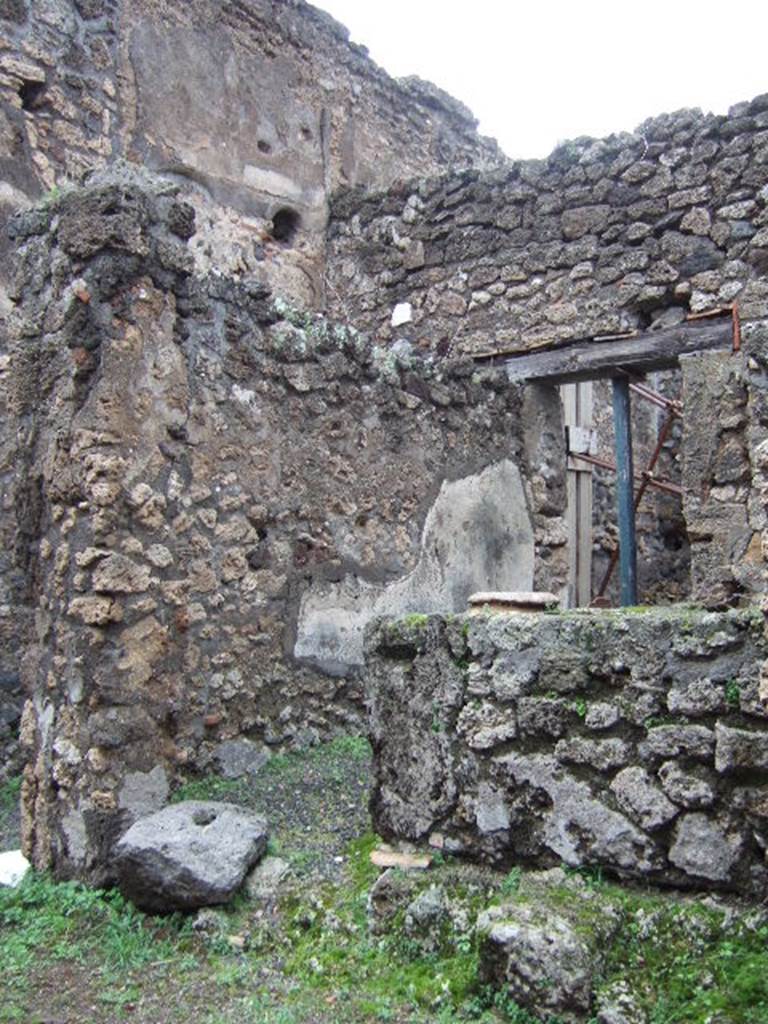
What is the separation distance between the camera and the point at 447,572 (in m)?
5.50

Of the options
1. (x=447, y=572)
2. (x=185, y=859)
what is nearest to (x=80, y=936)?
(x=185, y=859)

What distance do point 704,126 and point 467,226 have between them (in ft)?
5.39

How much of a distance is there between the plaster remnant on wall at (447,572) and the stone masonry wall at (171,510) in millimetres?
17

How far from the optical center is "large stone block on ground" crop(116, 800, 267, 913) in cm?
317

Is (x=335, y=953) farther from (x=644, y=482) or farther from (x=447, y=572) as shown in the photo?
(x=644, y=482)

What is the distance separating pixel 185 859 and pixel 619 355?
170 inches

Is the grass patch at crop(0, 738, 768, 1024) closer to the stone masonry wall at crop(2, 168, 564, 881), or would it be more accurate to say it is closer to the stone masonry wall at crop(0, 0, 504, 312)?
the stone masonry wall at crop(2, 168, 564, 881)

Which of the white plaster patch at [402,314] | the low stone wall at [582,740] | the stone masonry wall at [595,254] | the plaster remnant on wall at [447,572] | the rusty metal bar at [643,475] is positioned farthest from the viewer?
the rusty metal bar at [643,475]

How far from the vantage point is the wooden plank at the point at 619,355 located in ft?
19.9

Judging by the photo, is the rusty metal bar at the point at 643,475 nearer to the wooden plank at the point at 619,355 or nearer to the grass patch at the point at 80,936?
the wooden plank at the point at 619,355

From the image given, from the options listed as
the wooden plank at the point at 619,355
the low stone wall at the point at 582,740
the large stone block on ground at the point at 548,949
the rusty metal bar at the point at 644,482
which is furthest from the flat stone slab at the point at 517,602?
the rusty metal bar at the point at 644,482

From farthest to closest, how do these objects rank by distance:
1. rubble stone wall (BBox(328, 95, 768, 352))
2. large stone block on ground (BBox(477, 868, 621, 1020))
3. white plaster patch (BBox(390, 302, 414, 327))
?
white plaster patch (BBox(390, 302, 414, 327)), rubble stone wall (BBox(328, 95, 768, 352)), large stone block on ground (BBox(477, 868, 621, 1020))

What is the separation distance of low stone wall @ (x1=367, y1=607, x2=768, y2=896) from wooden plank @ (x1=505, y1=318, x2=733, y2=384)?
355 centimetres

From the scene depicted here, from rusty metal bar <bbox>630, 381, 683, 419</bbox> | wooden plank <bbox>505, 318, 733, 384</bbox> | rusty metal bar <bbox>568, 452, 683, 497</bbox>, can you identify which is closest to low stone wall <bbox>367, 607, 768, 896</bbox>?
wooden plank <bbox>505, 318, 733, 384</bbox>
